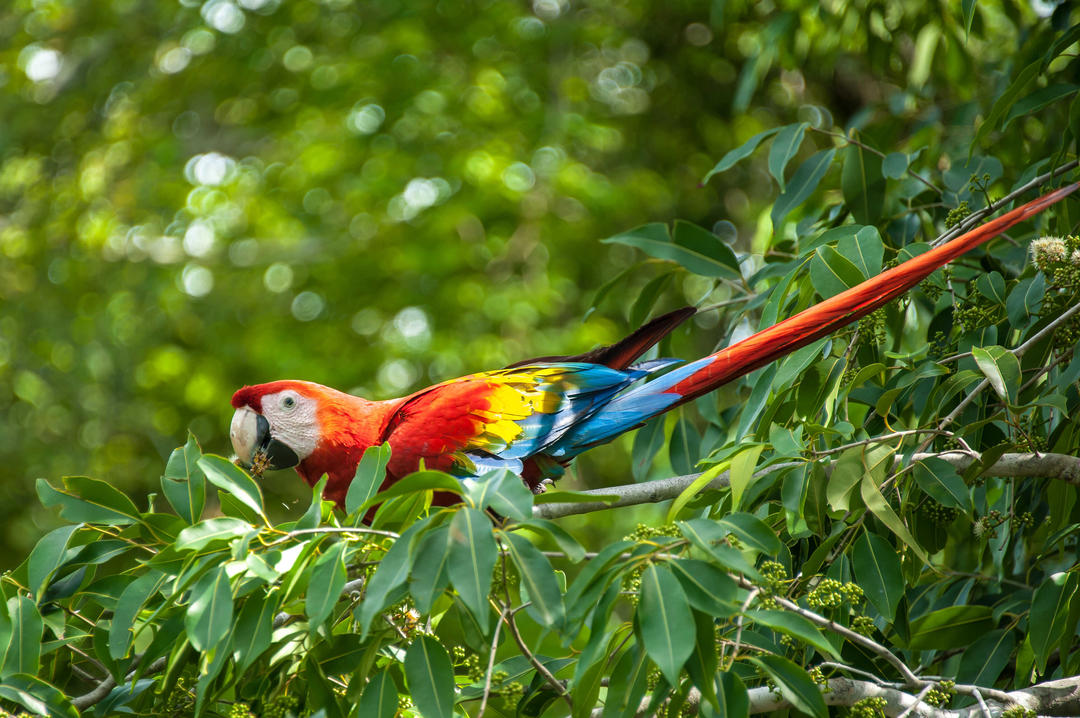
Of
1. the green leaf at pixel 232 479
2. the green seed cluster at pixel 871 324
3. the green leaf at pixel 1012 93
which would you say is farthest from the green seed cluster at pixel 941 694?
the green leaf at pixel 1012 93

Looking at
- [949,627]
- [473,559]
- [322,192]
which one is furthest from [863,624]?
[322,192]

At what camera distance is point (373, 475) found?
1128 millimetres

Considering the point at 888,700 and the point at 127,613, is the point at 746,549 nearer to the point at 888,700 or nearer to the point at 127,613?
the point at 888,700

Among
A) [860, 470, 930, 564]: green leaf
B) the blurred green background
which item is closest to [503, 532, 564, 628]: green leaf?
[860, 470, 930, 564]: green leaf

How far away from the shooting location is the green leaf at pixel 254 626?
1.02 meters

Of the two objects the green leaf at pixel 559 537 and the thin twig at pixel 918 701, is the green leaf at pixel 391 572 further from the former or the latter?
the thin twig at pixel 918 701

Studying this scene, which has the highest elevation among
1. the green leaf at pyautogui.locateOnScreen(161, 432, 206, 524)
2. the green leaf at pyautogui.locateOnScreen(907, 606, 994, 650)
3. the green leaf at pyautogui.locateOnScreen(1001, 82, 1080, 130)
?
the green leaf at pyautogui.locateOnScreen(1001, 82, 1080, 130)

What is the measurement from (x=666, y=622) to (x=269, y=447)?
3.95 ft

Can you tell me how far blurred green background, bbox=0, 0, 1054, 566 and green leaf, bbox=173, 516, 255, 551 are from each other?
135 inches

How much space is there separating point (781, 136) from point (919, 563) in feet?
2.59

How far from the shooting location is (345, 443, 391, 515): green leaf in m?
1.11

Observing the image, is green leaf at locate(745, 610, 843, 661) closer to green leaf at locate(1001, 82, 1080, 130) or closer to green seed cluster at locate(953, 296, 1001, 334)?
green seed cluster at locate(953, 296, 1001, 334)

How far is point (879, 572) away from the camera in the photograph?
4.07 feet

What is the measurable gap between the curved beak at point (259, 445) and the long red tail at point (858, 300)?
0.92 meters
